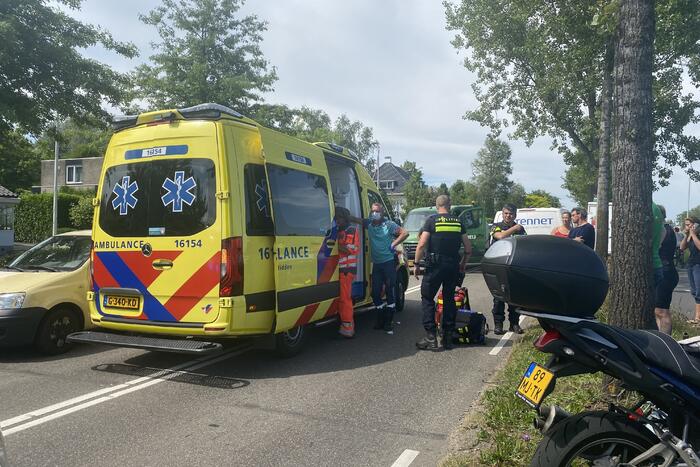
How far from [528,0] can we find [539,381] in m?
13.4

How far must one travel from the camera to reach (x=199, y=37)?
29.6m

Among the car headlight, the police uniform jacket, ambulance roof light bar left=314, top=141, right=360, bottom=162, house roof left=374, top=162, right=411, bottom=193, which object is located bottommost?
the car headlight

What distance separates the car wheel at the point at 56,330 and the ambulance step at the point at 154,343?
0.76 metres

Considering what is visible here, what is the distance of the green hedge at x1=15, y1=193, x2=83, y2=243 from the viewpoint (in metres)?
32.9

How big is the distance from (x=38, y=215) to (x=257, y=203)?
33.1m

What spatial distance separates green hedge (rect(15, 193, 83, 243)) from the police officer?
32340 mm

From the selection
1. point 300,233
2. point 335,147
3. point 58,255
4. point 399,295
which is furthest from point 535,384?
point 399,295

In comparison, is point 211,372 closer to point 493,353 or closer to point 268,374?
point 268,374

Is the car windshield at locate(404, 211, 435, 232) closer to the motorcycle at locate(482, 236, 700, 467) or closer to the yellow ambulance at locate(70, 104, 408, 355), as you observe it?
the yellow ambulance at locate(70, 104, 408, 355)

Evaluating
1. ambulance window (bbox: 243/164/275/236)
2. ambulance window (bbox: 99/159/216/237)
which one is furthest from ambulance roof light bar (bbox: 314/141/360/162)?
ambulance window (bbox: 99/159/216/237)

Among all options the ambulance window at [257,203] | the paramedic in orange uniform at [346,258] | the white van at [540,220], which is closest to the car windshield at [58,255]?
the ambulance window at [257,203]

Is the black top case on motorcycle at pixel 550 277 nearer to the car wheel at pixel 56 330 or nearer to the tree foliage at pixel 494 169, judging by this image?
the car wheel at pixel 56 330

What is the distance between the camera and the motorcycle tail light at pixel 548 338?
2637 millimetres

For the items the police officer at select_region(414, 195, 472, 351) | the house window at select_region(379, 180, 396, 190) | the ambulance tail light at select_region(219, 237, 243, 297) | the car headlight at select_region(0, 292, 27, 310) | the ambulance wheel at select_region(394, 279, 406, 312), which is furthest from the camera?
the house window at select_region(379, 180, 396, 190)
